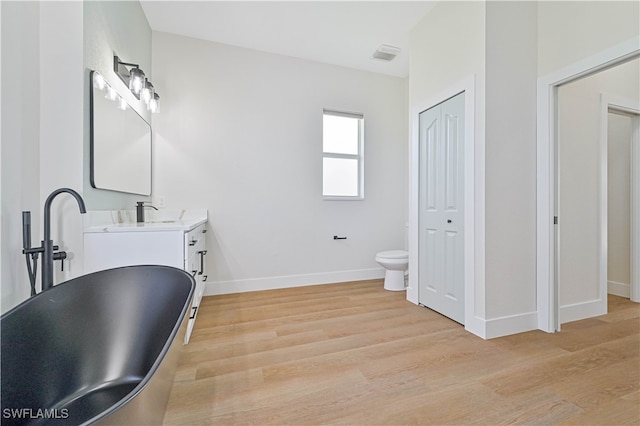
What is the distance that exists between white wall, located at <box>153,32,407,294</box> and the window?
0.10 meters

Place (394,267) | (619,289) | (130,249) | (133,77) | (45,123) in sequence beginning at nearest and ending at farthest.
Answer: (45,123)
(130,249)
(133,77)
(619,289)
(394,267)

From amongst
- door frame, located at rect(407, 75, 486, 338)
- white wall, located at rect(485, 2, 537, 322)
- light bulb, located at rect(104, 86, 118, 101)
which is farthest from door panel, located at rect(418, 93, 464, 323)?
light bulb, located at rect(104, 86, 118, 101)

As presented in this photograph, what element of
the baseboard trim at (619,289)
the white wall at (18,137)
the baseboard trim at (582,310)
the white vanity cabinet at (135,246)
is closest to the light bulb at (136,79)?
the white wall at (18,137)

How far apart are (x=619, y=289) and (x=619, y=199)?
94cm

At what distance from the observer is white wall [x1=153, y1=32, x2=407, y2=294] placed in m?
2.86

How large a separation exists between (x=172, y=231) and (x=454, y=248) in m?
2.14

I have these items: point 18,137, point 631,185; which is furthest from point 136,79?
point 631,185

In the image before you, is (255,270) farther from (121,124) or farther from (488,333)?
(488,333)

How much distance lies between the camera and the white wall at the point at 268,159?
2861mm

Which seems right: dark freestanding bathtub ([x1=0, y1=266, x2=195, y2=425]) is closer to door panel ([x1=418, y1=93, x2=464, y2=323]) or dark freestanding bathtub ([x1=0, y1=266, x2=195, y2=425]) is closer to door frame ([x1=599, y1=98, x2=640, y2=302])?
door panel ([x1=418, y1=93, x2=464, y2=323])

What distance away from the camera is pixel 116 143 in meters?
1.98

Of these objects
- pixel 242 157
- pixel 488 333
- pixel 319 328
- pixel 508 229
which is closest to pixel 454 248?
pixel 508 229

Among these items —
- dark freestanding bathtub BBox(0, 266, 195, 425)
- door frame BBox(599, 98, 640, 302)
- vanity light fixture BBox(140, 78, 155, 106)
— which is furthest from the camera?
door frame BBox(599, 98, 640, 302)

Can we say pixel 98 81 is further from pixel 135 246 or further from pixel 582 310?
pixel 582 310
